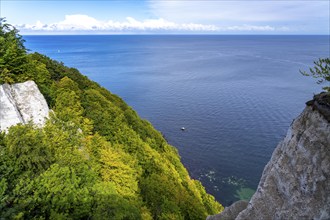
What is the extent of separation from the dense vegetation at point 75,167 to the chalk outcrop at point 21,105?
1.36m

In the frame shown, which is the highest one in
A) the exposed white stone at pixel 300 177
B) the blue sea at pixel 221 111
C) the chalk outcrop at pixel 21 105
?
the chalk outcrop at pixel 21 105

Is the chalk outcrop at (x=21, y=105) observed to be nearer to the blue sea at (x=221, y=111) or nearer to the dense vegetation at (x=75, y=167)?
the dense vegetation at (x=75, y=167)

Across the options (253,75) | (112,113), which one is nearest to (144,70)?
(253,75)

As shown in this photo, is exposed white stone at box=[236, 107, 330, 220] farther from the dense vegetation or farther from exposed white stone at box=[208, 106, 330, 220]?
the dense vegetation

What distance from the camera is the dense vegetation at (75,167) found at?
21.6m

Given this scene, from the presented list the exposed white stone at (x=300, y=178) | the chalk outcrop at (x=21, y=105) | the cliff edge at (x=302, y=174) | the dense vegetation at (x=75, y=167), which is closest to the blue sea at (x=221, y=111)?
the dense vegetation at (x=75, y=167)

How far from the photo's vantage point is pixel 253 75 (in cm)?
16862

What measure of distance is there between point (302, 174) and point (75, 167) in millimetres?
19287

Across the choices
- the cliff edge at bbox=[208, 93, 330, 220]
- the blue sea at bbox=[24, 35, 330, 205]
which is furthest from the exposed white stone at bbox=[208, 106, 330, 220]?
the blue sea at bbox=[24, 35, 330, 205]

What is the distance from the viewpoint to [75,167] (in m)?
25.7

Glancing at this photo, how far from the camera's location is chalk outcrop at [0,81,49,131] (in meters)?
29.1

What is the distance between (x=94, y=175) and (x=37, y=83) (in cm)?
1766

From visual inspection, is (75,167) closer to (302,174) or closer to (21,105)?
(21,105)

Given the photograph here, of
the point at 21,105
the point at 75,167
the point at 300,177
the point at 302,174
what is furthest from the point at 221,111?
the point at 302,174
